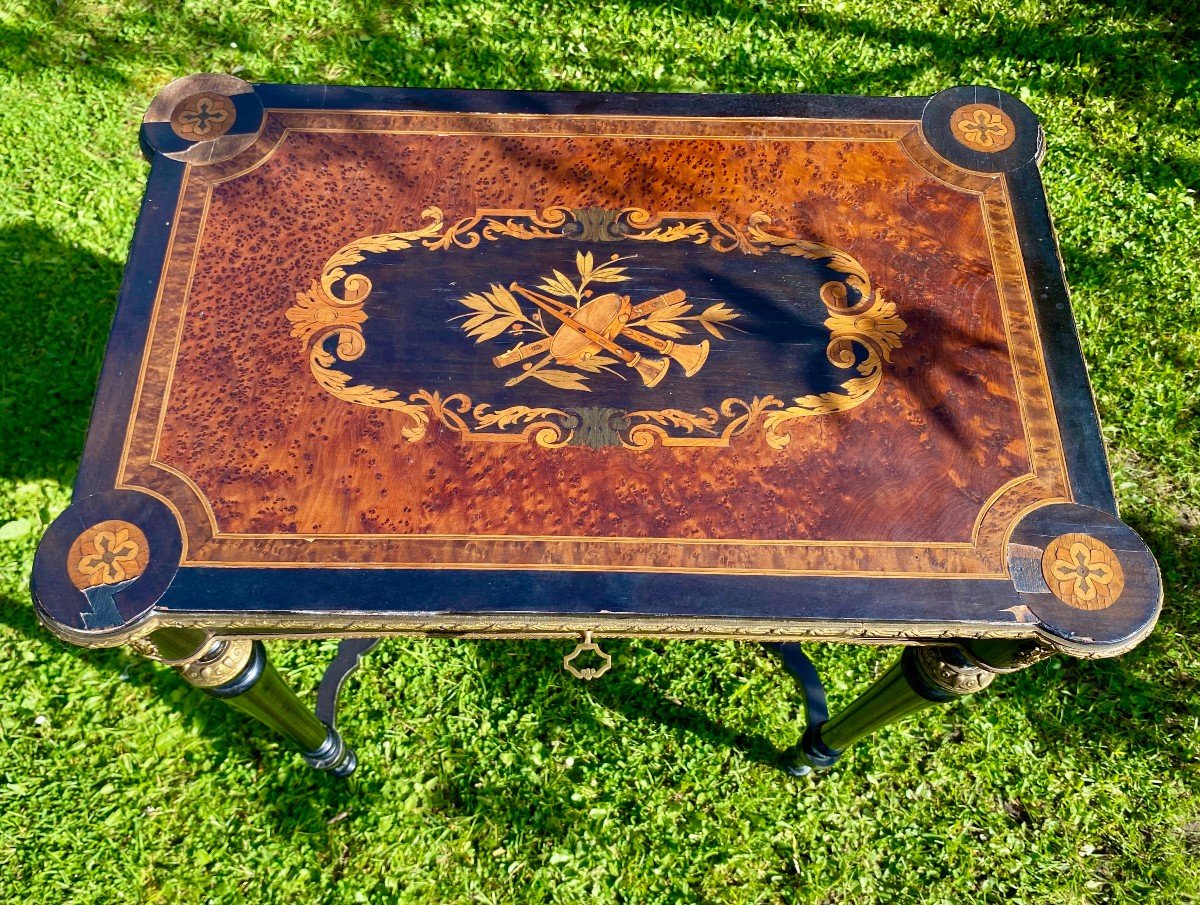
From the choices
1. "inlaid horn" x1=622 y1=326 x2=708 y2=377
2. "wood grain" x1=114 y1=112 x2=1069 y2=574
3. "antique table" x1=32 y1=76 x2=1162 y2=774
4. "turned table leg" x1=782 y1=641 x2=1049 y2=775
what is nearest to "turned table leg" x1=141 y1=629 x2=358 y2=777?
"antique table" x1=32 y1=76 x2=1162 y2=774

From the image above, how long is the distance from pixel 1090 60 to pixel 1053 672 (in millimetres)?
2739

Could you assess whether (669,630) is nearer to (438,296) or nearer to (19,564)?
(438,296)

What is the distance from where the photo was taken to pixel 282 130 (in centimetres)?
221

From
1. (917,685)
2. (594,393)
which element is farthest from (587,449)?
(917,685)

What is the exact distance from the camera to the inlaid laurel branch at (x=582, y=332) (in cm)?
186

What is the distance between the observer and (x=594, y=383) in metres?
1.91

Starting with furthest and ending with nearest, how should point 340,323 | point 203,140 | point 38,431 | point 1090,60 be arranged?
point 1090,60
point 38,431
point 203,140
point 340,323

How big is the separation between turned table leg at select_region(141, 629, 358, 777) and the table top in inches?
3.5

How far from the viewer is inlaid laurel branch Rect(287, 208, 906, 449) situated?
6.11 feet

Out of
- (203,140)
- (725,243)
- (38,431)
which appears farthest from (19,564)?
(725,243)

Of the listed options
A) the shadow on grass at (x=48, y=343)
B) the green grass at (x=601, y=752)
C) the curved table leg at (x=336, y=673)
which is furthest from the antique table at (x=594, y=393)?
the shadow on grass at (x=48, y=343)

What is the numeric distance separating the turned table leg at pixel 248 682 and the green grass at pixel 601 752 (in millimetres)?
222

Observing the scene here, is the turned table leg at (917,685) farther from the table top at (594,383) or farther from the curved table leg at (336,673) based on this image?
the curved table leg at (336,673)

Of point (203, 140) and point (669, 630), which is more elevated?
point (203, 140)
